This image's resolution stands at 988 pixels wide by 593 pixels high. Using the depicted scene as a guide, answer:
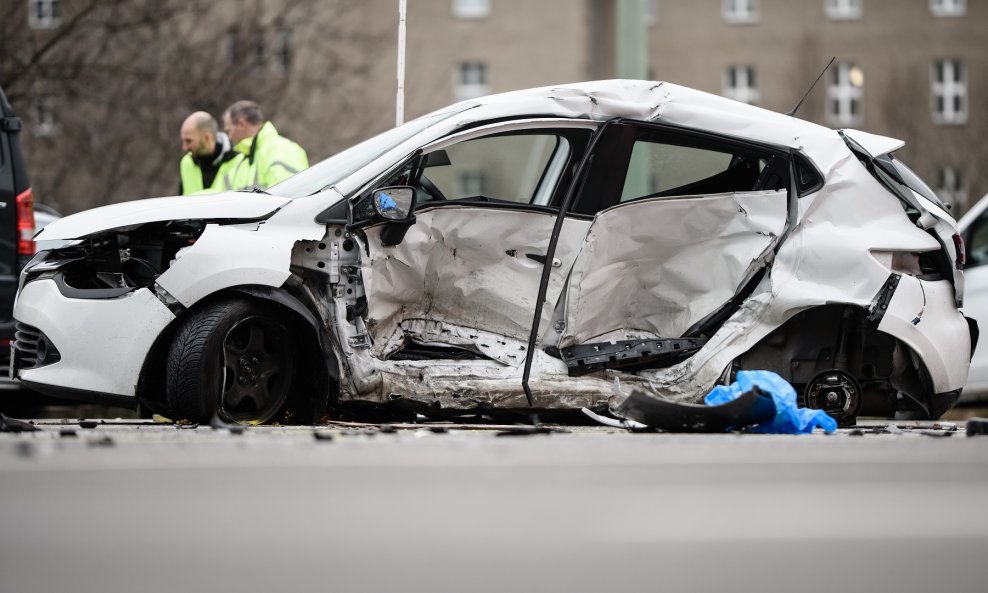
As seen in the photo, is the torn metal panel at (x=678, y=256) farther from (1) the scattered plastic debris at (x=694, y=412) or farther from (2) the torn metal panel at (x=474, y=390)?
(1) the scattered plastic debris at (x=694, y=412)

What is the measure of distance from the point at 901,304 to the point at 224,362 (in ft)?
10.5

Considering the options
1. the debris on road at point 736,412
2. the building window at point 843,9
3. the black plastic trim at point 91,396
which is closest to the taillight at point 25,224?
the black plastic trim at point 91,396

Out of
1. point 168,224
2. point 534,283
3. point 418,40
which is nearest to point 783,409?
point 534,283

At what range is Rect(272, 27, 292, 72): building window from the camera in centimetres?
2258

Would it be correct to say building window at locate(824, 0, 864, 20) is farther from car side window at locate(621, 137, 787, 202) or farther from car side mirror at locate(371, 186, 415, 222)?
car side mirror at locate(371, 186, 415, 222)

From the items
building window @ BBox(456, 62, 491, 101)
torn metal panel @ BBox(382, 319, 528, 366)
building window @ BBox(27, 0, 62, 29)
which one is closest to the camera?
torn metal panel @ BBox(382, 319, 528, 366)

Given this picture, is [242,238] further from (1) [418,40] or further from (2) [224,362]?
(1) [418,40]

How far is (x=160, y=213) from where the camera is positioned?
656 centimetres

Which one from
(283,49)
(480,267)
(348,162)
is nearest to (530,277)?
(480,267)

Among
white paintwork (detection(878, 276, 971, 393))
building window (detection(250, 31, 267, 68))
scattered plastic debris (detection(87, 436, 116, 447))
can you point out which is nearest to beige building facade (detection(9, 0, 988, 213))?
building window (detection(250, 31, 267, 68))

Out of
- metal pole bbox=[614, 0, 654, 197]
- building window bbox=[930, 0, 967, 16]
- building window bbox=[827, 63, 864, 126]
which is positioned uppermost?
building window bbox=[930, 0, 967, 16]

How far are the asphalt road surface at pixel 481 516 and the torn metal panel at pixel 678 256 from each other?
67.8 inches

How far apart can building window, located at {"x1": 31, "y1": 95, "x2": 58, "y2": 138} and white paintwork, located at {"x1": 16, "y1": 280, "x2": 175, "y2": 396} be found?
503 inches

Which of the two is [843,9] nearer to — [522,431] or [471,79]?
[471,79]
